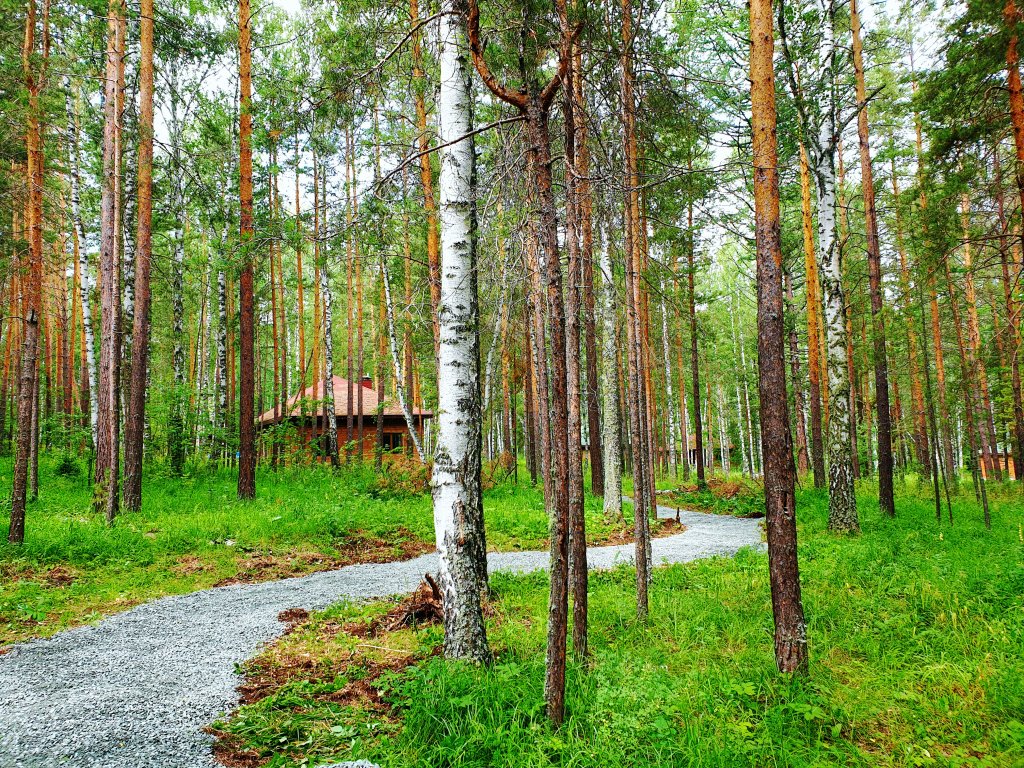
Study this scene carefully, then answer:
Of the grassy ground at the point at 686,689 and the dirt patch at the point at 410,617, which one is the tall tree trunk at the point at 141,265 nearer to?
the grassy ground at the point at 686,689

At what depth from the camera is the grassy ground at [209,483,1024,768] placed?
2891 millimetres

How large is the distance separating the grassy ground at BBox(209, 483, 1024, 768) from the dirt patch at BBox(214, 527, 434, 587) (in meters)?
2.34

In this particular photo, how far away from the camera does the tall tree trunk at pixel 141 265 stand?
8812 millimetres

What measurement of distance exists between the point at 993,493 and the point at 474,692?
1736cm

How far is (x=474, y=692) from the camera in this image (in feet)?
10.9

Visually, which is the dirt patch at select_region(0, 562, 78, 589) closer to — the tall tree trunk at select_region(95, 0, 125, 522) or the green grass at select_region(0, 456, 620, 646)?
the green grass at select_region(0, 456, 620, 646)

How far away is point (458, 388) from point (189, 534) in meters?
6.80

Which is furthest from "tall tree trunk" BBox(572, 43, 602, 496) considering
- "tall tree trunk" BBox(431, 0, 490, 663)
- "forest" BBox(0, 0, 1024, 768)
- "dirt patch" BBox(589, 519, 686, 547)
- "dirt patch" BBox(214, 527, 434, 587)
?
"dirt patch" BBox(214, 527, 434, 587)

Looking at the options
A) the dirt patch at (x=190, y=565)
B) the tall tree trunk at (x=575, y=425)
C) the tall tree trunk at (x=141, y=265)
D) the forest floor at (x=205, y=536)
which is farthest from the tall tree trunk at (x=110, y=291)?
the tall tree trunk at (x=575, y=425)

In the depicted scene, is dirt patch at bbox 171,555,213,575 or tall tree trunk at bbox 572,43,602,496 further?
dirt patch at bbox 171,555,213,575

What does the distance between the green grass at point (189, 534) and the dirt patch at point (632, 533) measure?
24cm

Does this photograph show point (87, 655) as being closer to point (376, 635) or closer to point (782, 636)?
point (376, 635)

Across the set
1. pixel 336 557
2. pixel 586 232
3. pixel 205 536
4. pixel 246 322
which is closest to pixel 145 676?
pixel 336 557

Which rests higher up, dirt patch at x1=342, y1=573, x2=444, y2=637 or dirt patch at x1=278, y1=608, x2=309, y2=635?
dirt patch at x1=342, y1=573, x2=444, y2=637
